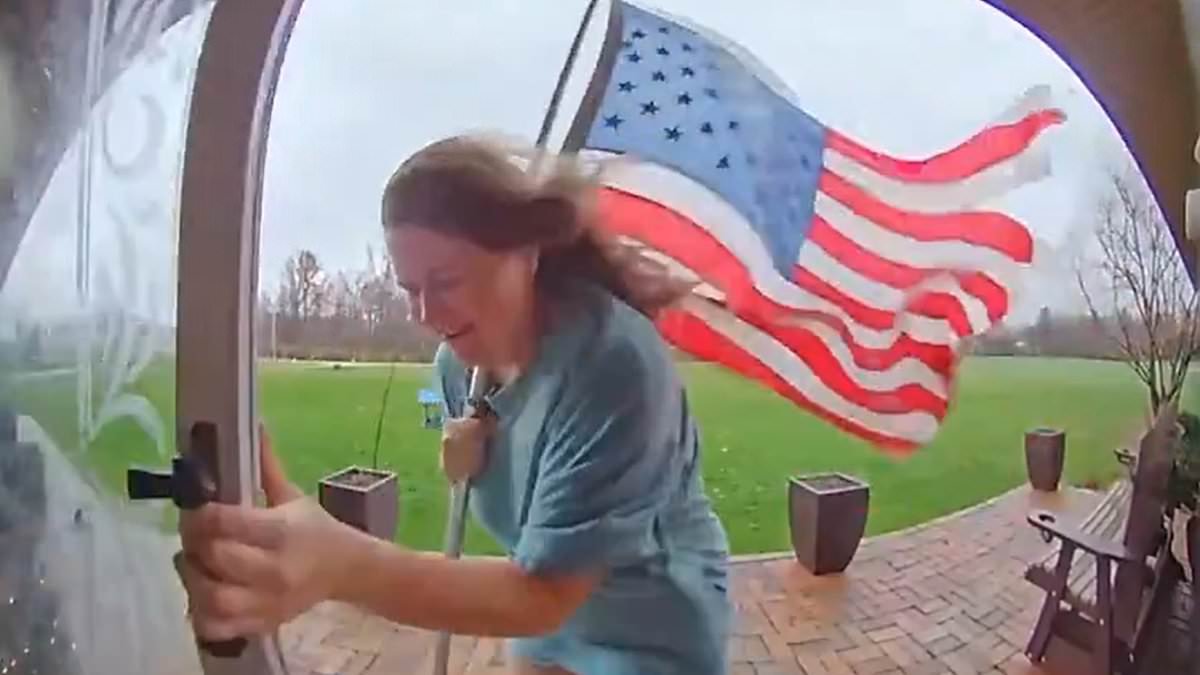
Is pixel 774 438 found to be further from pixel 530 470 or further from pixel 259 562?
pixel 259 562

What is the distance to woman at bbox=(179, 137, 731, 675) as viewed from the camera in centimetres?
70

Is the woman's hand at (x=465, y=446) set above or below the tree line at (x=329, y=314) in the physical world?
below

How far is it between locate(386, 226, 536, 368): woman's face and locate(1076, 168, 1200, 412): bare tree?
1.01ft

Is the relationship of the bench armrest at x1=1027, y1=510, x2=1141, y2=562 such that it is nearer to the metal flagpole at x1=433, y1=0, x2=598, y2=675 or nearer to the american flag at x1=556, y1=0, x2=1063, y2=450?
the american flag at x1=556, y1=0, x2=1063, y2=450

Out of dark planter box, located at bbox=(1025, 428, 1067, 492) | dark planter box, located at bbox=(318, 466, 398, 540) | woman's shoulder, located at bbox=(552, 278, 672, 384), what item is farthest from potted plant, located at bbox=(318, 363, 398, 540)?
dark planter box, located at bbox=(1025, 428, 1067, 492)

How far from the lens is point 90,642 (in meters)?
0.89

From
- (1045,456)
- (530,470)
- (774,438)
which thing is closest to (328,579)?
(530,470)

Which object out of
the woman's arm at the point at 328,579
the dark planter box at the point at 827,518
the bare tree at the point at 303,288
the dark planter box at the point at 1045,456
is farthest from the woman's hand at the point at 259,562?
the dark planter box at the point at 1045,456

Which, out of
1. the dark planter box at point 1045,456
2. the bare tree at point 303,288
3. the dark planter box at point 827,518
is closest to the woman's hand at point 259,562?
the bare tree at point 303,288

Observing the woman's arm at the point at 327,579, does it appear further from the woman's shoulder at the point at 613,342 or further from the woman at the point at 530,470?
the woman's shoulder at the point at 613,342

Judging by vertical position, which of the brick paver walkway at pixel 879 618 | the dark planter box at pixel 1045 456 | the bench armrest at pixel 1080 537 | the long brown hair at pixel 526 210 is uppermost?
Answer: the long brown hair at pixel 526 210

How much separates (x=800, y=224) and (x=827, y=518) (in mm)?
157

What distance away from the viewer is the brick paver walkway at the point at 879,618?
2.43 ft

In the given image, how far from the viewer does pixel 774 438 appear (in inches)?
28.7
